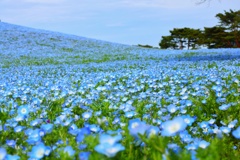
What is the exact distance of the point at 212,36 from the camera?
51.7m

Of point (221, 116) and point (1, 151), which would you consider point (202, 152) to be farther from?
point (221, 116)

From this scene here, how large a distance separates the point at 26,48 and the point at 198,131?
2872cm

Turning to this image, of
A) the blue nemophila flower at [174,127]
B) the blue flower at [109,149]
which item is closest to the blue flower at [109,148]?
the blue flower at [109,149]

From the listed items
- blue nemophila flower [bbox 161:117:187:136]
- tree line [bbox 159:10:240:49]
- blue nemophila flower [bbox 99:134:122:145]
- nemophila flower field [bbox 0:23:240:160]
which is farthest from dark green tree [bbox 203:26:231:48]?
blue nemophila flower [bbox 99:134:122:145]

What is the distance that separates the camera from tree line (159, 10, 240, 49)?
159ft

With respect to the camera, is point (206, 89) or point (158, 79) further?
point (158, 79)

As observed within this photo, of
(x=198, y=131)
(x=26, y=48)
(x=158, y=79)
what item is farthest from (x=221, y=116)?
(x=26, y=48)

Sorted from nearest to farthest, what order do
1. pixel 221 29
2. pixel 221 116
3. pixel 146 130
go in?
pixel 146 130
pixel 221 116
pixel 221 29

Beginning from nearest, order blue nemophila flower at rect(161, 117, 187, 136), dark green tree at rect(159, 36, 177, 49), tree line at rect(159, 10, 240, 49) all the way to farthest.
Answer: blue nemophila flower at rect(161, 117, 187, 136) < tree line at rect(159, 10, 240, 49) < dark green tree at rect(159, 36, 177, 49)

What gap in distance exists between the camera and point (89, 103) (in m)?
5.74

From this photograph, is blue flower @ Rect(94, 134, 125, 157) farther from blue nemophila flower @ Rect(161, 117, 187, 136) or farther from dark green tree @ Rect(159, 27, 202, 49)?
dark green tree @ Rect(159, 27, 202, 49)

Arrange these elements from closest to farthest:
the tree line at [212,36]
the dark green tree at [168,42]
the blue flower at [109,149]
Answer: the blue flower at [109,149]
the tree line at [212,36]
the dark green tree at [168,42]

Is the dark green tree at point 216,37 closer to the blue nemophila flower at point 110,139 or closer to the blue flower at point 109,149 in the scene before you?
the blue nemophila flower at point 110,139

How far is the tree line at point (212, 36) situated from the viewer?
4844 centimetres
